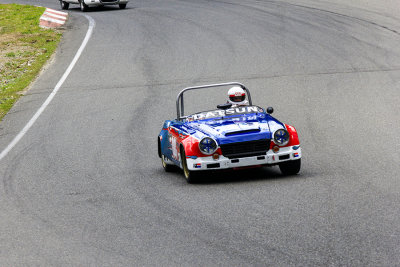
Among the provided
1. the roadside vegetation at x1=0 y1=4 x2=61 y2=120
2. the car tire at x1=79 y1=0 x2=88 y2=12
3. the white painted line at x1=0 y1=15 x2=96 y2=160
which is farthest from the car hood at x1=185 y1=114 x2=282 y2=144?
the car tire at x1=79 y1=0 x2=88 y2=12

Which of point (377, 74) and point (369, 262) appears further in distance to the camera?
point (377, 74)

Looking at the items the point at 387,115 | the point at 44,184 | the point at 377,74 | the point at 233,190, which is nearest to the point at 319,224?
the point at 233,190

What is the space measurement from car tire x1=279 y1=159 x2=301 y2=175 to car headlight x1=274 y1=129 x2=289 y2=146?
0.95 feet

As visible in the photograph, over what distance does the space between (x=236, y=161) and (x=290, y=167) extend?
0.84 meters

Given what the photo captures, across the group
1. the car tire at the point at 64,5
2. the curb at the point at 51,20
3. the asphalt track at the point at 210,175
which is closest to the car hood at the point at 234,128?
the asphalt track at the point at 210,175

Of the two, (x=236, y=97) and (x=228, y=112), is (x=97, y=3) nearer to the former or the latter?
(x=236, y=97)

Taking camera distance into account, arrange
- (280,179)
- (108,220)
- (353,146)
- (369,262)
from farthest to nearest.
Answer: (353,146) → (280,179) → (108,220) → (369,262)

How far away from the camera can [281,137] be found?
10.3m

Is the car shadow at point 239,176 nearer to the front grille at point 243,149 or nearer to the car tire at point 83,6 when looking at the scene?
the front grille at point 243,149

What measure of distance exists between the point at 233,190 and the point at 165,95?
→ 9747 millimetres

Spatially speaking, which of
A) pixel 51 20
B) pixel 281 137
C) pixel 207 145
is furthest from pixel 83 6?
pixel 281 137

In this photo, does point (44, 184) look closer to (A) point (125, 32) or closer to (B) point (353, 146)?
(B) point (353, 146)

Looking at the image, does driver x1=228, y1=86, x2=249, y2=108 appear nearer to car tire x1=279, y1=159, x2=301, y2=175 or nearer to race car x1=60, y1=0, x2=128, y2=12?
car tire x1=279, y1=159, x2=301, y2=175

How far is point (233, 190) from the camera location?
9.61 m
